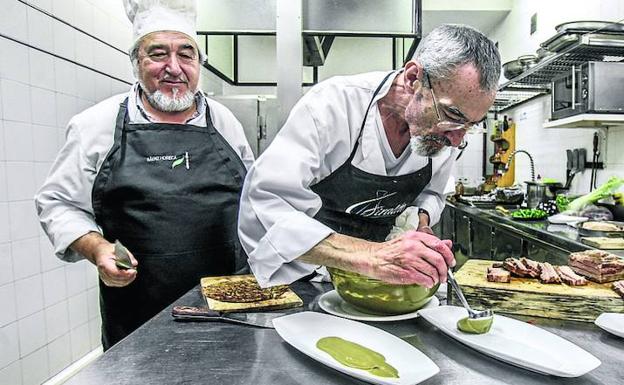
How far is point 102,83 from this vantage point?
3.18m

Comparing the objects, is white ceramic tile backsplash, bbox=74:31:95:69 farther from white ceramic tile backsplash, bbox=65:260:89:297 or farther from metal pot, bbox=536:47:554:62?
metal pot, bbox=536:47:554:62

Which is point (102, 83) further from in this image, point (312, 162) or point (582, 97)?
point (582, 97)

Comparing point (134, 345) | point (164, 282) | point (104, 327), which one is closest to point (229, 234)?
point (164, 282)

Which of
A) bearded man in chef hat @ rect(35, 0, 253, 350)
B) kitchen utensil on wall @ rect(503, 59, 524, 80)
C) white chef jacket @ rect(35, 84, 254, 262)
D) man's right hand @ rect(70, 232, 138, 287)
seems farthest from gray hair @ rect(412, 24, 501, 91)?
kitchen utensil on wall @ rect(503, 59, 524, 80)

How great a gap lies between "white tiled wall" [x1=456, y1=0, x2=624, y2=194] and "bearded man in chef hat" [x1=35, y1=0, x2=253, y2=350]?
2.78 m

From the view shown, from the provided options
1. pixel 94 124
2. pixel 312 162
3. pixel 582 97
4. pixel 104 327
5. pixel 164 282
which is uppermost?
pixel 582 97

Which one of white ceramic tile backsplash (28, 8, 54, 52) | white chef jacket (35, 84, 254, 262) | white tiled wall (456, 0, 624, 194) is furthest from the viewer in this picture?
white tiled wall (456, 0, 624, 194)

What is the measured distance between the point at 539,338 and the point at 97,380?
32.5 inches

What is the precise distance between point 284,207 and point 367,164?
12.9 inches

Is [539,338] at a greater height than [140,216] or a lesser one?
lesser

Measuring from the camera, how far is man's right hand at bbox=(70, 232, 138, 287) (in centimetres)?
131

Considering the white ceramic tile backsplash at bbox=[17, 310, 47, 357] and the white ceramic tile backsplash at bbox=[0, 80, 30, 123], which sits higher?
the white ceramic tile backsplash at bbox=[0, 80, 30, 123]

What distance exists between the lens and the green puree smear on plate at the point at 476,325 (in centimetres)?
97

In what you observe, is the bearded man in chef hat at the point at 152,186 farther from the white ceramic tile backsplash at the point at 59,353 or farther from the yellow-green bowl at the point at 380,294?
the white ceramic tile backsplash at the point at 59,353
